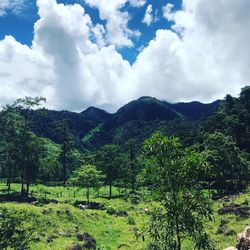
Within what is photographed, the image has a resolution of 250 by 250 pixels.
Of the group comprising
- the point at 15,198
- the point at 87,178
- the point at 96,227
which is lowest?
the point at 96,227

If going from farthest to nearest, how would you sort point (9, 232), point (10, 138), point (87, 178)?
point (10, 138), point (87, 178), point (9, 232)

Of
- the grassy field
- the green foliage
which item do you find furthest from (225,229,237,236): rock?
the green foliage

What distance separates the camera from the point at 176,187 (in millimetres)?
19406

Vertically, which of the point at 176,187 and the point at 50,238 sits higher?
the point at 176,187

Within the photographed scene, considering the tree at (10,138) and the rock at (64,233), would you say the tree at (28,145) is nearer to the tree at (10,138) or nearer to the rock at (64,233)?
the tree at (10,138)

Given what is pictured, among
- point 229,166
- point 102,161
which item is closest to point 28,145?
point 102,161

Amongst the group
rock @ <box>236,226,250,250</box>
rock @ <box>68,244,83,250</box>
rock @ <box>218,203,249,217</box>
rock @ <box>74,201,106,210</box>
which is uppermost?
rock @ <box>74,201,106,210</box>

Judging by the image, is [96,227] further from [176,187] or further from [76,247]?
Result: [176,187]

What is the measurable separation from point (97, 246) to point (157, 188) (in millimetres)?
23738

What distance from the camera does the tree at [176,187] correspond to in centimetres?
1880

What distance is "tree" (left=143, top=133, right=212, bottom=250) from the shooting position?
61.7ft

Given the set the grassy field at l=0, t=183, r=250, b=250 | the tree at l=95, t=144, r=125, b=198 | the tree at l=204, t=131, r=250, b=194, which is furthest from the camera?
the tree at l=95, t=144, r=125, b=198

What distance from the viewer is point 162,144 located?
1892 cm

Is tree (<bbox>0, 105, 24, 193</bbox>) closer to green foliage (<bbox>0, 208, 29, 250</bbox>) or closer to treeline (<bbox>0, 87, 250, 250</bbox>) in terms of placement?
treeline (<bbox>0, 87, 250, 250</bbox>)
